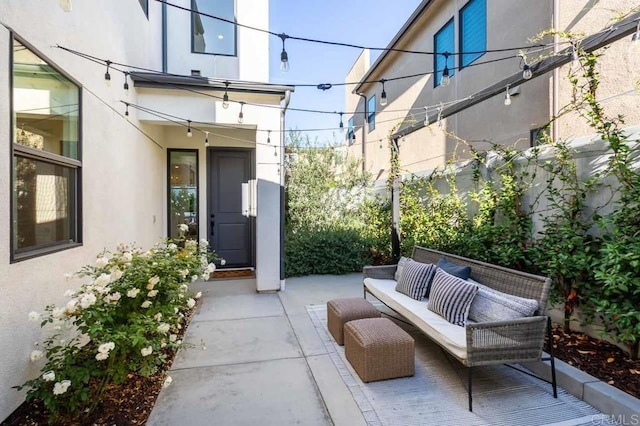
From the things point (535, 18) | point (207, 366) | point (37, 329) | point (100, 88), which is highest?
point (535, 18)

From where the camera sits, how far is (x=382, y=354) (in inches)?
109

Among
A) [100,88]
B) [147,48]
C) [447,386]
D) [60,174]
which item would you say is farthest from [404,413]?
[147,48]

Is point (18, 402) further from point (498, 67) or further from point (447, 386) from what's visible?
point (498, 67)

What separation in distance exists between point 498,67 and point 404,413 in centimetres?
587

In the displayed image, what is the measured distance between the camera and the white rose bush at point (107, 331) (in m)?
2.22

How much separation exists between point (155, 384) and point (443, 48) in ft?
26.8

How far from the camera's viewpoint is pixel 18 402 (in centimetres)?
242

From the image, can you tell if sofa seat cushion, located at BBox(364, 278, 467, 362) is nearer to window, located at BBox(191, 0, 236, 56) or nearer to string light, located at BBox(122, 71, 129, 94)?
string light, located at BBox(122, 71, 129, 94)

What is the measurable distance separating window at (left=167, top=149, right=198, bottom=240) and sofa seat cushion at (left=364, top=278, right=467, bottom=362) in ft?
13.8

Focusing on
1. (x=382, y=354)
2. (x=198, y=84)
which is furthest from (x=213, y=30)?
(x=382, y=354)

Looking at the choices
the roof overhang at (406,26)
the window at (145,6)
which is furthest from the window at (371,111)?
the window at (145,6)

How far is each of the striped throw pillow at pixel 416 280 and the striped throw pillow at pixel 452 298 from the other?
0.36 metres

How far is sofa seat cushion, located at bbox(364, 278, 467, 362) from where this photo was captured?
2596mm

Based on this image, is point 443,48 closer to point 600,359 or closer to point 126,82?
point 126,82
